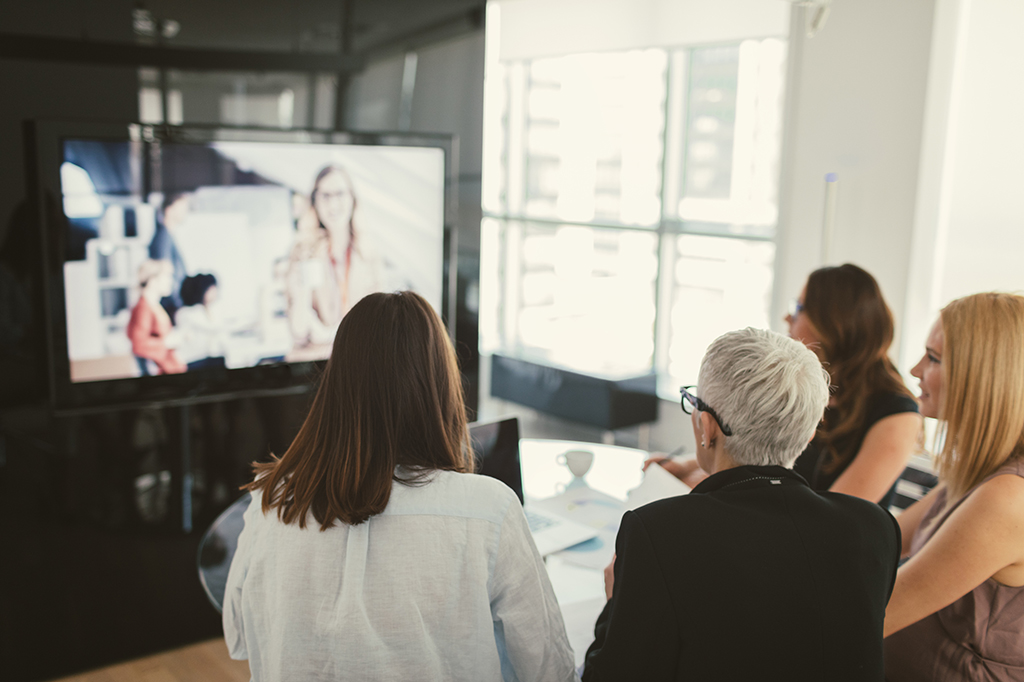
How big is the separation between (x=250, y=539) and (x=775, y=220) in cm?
411

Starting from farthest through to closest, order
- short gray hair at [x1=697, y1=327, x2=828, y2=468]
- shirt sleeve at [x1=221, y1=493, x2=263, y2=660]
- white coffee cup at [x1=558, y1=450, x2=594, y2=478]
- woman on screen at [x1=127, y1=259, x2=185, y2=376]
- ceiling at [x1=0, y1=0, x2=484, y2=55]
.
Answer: woman on screen at [x1=127, y1=259, x2=185, y2=376]
ceiling at [x1=0, y1=0, x2=484, y2=55]
white coffee cup at [x1=558, y1=450, x2=594, y2=478]
shirt sleeve at [x1=221, y1=493, x2=263, y2=660]
short gray hair at [x1=697, y1=327, x2=828, y2=468]

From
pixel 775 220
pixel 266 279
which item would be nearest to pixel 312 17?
pixel 266 279

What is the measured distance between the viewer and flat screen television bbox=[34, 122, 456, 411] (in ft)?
8.82

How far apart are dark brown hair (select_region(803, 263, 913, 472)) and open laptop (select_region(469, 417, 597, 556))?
74cm

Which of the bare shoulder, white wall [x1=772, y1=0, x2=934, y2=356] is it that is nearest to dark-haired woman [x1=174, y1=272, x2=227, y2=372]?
the bare shoulder

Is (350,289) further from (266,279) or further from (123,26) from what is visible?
(123,26)

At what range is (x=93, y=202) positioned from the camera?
2.68 metres

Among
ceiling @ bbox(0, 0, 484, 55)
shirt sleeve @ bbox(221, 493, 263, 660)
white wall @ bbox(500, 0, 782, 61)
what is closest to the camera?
shirt sleeve @ bbox(221, 493, 263, 660)

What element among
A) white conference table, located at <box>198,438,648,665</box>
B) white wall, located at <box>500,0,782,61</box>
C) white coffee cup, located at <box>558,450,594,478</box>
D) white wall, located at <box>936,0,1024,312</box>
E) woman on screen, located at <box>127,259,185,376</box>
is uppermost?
white wall, located at <box>500,0,782,61</box>

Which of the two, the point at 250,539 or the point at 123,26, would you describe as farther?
the point at 123,26

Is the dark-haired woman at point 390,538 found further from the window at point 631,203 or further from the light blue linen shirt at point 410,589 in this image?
the window at point 631,203

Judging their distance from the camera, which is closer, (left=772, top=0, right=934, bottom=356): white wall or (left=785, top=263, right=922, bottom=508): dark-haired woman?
(left=785, top=263, right=922, bottom=508): dark-haired woman

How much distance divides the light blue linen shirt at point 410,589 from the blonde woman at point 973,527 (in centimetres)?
78

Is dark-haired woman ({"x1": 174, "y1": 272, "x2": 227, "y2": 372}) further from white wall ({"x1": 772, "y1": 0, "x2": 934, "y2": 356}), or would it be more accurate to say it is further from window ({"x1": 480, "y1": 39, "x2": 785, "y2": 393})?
white wall ({"x1": 772, "y1": 0, "x2": 934, "y2": 356})
